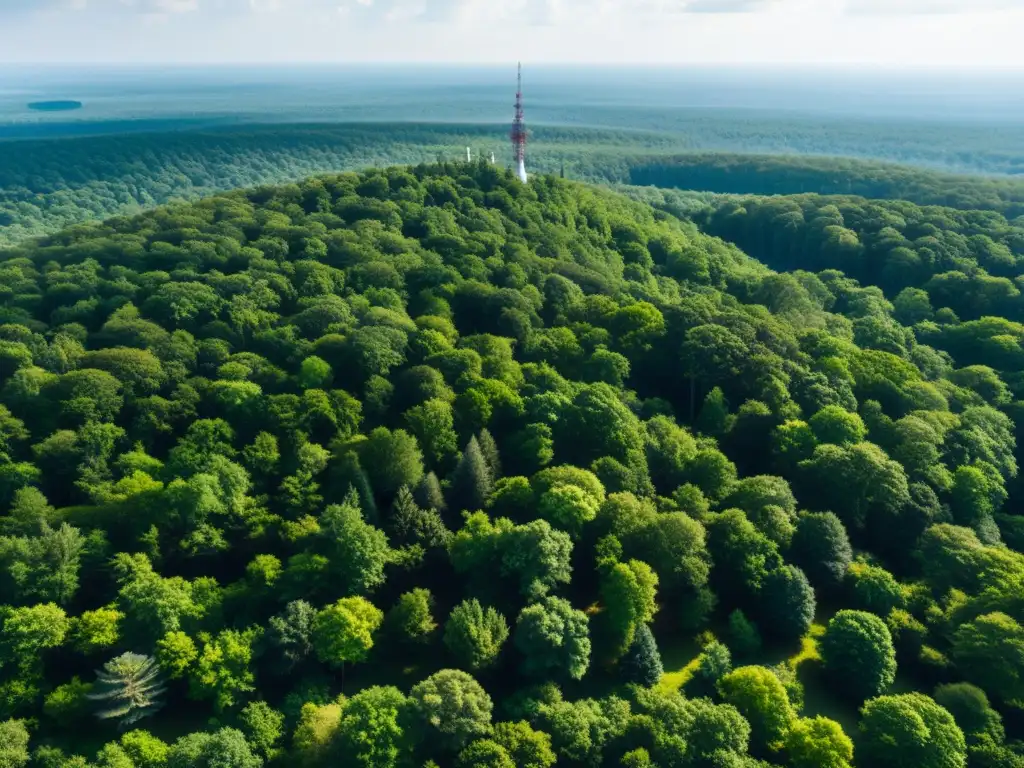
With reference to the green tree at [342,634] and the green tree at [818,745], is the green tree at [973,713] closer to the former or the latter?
the green tree at [818,745]

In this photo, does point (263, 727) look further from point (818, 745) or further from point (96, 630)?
point (818, 745)

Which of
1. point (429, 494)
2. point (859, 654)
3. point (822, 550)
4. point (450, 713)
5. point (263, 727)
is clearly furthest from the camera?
point (822, 550)

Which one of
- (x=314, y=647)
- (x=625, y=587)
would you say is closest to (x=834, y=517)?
(x=625, y=587)

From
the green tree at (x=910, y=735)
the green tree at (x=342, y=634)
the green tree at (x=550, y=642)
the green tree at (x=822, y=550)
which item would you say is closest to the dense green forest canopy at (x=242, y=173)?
the green tree at (x=822, y=550)

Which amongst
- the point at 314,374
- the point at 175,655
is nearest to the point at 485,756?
the point at 175,655

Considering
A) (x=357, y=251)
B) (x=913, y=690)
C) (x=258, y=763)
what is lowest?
(x=913, y=690)

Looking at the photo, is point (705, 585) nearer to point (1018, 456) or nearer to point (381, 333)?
point (381, 333)

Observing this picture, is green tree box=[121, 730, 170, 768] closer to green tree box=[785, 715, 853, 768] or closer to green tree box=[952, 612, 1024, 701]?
green tree box=[785, 715, 853, 768]

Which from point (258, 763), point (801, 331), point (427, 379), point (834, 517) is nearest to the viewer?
point (258, 763)
